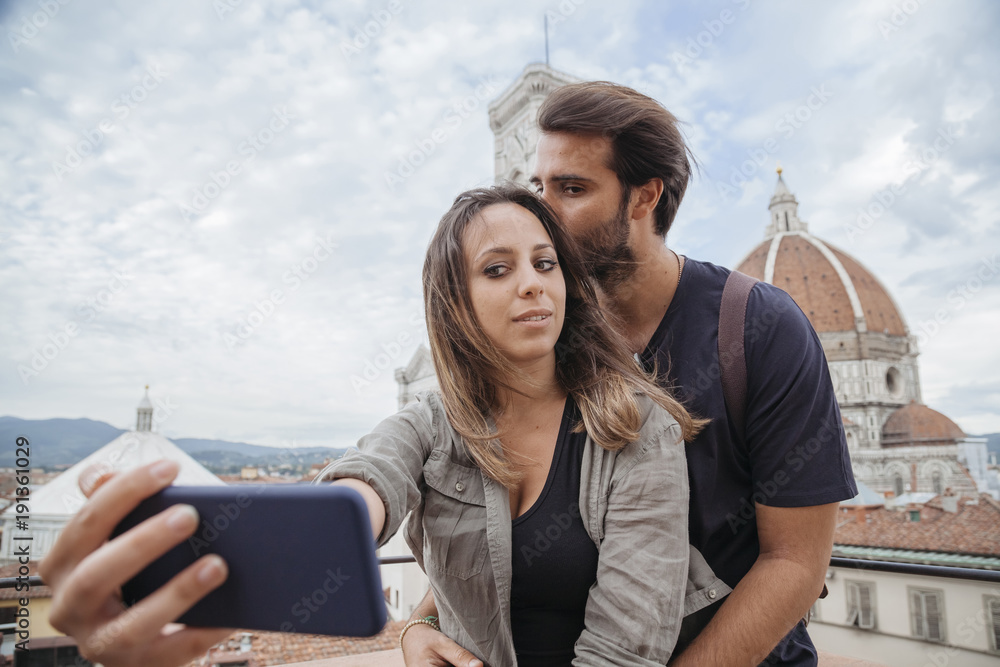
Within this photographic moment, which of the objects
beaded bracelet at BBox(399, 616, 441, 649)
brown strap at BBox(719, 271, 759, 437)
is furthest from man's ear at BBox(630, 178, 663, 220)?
beaded bracelet at BBox(399, 616, 441, 649)

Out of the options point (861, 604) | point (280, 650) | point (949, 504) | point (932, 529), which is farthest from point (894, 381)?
point (280, 650)

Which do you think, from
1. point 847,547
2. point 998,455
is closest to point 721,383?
point 847,547

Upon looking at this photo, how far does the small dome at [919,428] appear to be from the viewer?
40438 mm

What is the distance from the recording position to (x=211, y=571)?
73cm

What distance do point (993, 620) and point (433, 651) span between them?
17408 millimetres

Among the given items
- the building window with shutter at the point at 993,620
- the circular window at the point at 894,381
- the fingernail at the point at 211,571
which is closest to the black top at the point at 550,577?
the fingernail at the point at 211,571

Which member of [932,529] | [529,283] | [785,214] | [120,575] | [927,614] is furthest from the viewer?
[785,214]

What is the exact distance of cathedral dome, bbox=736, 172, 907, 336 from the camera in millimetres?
47750

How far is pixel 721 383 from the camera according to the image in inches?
69.9

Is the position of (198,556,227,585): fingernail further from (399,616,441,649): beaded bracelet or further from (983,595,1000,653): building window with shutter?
(983,595,1000,653): building window with shutter

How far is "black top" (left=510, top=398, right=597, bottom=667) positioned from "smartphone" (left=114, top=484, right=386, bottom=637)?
0.68 meters

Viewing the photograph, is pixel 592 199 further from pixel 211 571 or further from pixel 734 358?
pixel 211 571

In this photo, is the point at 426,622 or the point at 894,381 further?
the point at 894,381

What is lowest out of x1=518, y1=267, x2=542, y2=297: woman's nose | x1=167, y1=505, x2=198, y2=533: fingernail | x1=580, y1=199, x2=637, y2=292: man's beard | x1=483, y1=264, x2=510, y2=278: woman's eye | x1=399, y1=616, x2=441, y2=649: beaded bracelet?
x1=399, y1=616, x2=441, y2=649: beaded bracelet
